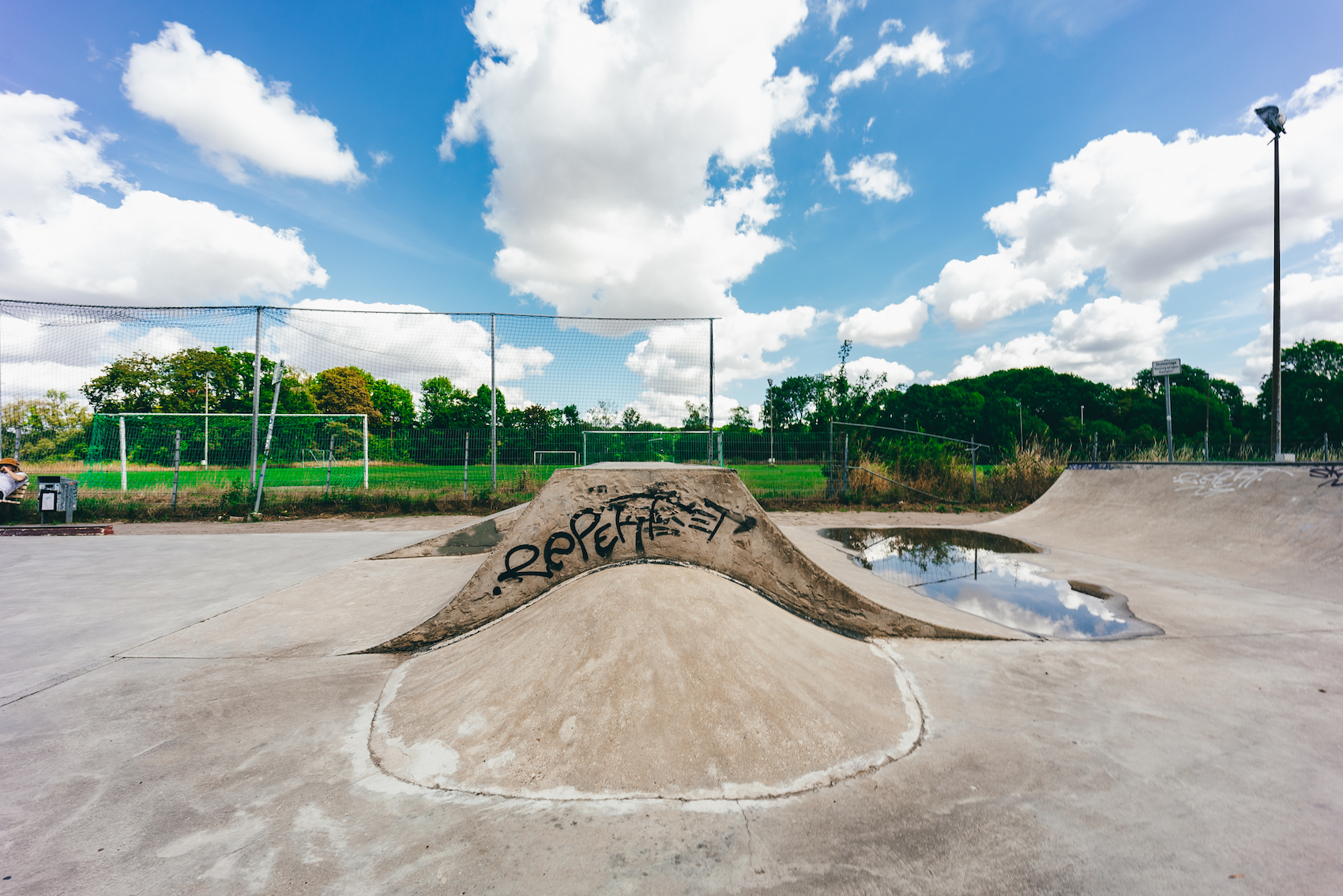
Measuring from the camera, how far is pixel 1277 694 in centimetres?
315

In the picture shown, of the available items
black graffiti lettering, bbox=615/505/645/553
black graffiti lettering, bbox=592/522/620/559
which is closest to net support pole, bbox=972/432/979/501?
black graffiti lettering, bbox=615/505/645/553

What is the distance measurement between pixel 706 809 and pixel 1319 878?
2144mm

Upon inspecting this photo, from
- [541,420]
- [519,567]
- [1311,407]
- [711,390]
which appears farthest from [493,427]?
[1311,407]

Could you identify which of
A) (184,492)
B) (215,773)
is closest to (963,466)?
(215,773)

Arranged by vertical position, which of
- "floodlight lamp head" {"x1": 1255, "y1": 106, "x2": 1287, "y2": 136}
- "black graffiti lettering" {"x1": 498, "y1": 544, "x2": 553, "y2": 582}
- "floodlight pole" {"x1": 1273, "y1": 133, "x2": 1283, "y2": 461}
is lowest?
"black graffiti lettering" {"x1": 498, "y1": 544, "x2": 553, "y2": 582}

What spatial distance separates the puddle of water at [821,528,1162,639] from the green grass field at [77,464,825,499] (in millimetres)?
4492

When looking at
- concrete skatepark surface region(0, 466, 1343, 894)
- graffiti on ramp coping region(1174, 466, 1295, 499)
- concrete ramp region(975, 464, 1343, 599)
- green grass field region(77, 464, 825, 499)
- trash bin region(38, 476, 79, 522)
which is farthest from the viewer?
green grass field region(77, 464, 825, 499)

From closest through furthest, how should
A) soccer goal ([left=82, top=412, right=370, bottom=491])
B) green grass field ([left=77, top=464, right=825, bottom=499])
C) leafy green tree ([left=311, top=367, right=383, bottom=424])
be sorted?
green grass field ([left=77, top=464, right=825, bottom=499]), soccer goal ([left=82, top=412, right=370, bottom=491]), leafy green tree ([left=311, top=367, right=383, bottom=424])

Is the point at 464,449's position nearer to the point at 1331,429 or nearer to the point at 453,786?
the point at 453,786

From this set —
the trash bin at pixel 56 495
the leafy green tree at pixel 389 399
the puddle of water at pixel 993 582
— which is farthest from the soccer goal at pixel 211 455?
the leafy green tree at pixel 389 399

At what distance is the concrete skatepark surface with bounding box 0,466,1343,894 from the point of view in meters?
1.80

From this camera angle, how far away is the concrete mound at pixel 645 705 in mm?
2316

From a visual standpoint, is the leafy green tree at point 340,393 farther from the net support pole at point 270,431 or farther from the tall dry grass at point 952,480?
the tall dry grass at point 952,480

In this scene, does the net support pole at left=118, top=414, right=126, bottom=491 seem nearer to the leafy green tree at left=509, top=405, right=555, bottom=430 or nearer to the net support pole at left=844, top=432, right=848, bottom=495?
the leafy green tree at left=509, top=405, right=555, bottom=430
